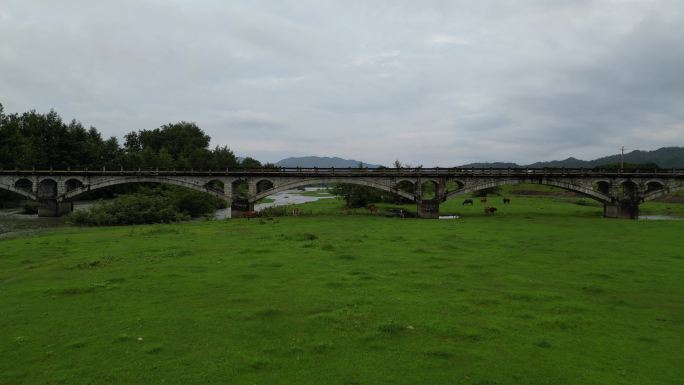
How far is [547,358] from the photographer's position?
10766mm

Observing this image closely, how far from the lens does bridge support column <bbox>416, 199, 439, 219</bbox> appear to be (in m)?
57.2

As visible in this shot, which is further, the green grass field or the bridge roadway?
the bridge roadway

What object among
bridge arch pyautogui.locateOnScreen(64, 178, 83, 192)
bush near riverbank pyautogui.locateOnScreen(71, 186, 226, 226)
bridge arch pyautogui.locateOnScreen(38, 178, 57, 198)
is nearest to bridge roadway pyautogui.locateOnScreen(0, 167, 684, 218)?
bridge arch pyautogui.locateOnScreen(38, 178, 57, 198)

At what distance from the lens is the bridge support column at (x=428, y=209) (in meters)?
57.2

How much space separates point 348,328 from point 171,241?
22.1 meters

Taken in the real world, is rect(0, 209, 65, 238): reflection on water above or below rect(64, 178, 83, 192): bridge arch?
below

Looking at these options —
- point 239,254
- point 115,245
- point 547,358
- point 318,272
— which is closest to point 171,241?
point 115,245

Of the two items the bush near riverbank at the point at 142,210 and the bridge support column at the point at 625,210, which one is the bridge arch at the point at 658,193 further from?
the bush near riverbank at the point at 142,210

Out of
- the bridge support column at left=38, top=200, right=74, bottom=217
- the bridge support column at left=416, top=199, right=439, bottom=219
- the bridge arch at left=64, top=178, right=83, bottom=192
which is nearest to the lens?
the bridge support column at left=416, top=199, right=439, bottom=219

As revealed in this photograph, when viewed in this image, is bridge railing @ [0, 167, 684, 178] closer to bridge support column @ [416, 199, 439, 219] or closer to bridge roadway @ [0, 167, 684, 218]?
bridge roadway @ [0, 167, 684, 218]

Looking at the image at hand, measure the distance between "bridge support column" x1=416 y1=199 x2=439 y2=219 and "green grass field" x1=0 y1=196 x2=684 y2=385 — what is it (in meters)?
29.6

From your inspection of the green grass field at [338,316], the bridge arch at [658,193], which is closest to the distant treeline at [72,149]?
the green grass field at [338,316]

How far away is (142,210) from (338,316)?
48585mm

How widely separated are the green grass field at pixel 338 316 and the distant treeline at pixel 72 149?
53543mm
